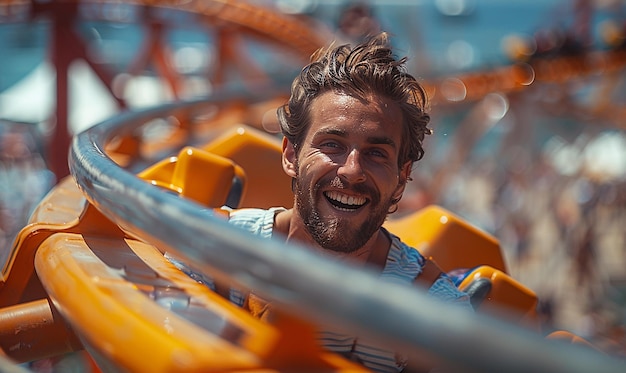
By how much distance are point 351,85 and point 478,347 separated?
0.63 meters

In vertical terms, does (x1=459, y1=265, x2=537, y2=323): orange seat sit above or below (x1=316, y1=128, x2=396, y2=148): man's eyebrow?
below

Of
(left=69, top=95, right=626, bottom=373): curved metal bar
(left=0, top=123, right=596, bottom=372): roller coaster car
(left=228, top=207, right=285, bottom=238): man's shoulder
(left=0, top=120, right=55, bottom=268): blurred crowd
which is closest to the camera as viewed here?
(left=69, top=95, right=626, bottom=373): curved metal bar

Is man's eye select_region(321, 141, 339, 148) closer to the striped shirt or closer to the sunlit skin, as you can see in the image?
the sunlit skin

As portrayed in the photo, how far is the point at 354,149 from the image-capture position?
1004mm

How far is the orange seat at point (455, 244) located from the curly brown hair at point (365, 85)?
1.49ft

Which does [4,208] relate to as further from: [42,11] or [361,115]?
[361,115]

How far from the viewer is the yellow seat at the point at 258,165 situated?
162cm

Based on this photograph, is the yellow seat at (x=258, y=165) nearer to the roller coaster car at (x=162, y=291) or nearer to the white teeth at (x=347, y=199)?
the roller coaster car at (x=162, y=291)

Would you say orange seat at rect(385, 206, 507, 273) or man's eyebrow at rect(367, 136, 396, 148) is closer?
man's eyebrow at rect(367, 136, 396, 148)

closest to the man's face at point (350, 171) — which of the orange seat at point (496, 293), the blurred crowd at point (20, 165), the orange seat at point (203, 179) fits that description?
the orange seat at point (496, 293)

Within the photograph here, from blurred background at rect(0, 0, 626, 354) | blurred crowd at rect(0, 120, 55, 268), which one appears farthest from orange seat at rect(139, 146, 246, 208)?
blurred crowd at rect(0, 120, 55, 268)

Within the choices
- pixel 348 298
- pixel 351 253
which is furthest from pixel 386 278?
pixel 348 298

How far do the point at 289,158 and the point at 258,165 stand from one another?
53 centimetres

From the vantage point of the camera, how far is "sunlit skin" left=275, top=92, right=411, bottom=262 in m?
1.00
